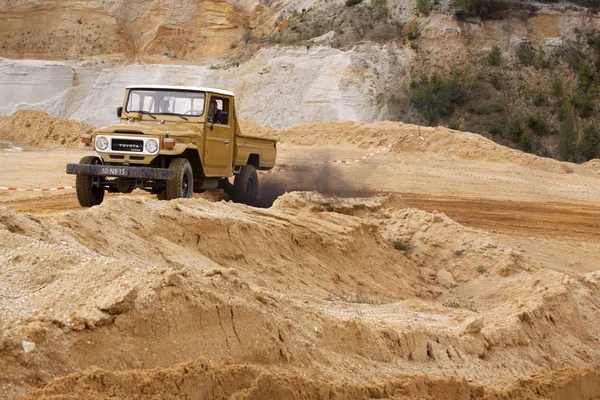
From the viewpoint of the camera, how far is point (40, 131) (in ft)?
99.3

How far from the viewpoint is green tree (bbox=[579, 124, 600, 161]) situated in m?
32.3

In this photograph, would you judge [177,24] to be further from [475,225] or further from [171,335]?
[171,335]

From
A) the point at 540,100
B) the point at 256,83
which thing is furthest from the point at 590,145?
the point at 256,83

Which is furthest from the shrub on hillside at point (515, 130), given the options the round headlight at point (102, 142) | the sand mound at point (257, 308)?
the round headlight at point (102, 142)

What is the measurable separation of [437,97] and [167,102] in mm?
22861

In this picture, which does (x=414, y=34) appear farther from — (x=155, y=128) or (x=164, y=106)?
(x=155, y=128)

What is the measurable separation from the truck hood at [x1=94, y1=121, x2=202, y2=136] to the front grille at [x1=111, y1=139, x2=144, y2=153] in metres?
0.14

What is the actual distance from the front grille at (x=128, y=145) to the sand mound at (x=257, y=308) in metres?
2.32

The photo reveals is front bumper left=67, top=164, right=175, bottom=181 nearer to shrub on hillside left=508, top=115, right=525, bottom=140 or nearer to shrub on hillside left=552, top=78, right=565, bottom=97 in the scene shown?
shrub on hillside left=508, top=115, right=525, bottom=140

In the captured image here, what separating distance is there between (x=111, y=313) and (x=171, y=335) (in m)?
0.39

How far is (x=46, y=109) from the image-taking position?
37.8m

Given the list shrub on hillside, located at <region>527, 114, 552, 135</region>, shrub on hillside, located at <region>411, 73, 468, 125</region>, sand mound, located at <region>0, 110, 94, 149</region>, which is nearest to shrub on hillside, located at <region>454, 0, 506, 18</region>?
shrub on hillside, located at <region>411, 73, 468, 125</region>

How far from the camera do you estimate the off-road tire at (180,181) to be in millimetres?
12414

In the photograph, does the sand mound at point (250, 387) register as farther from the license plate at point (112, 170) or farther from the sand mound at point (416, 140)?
the sand mound at point (416, 140)
